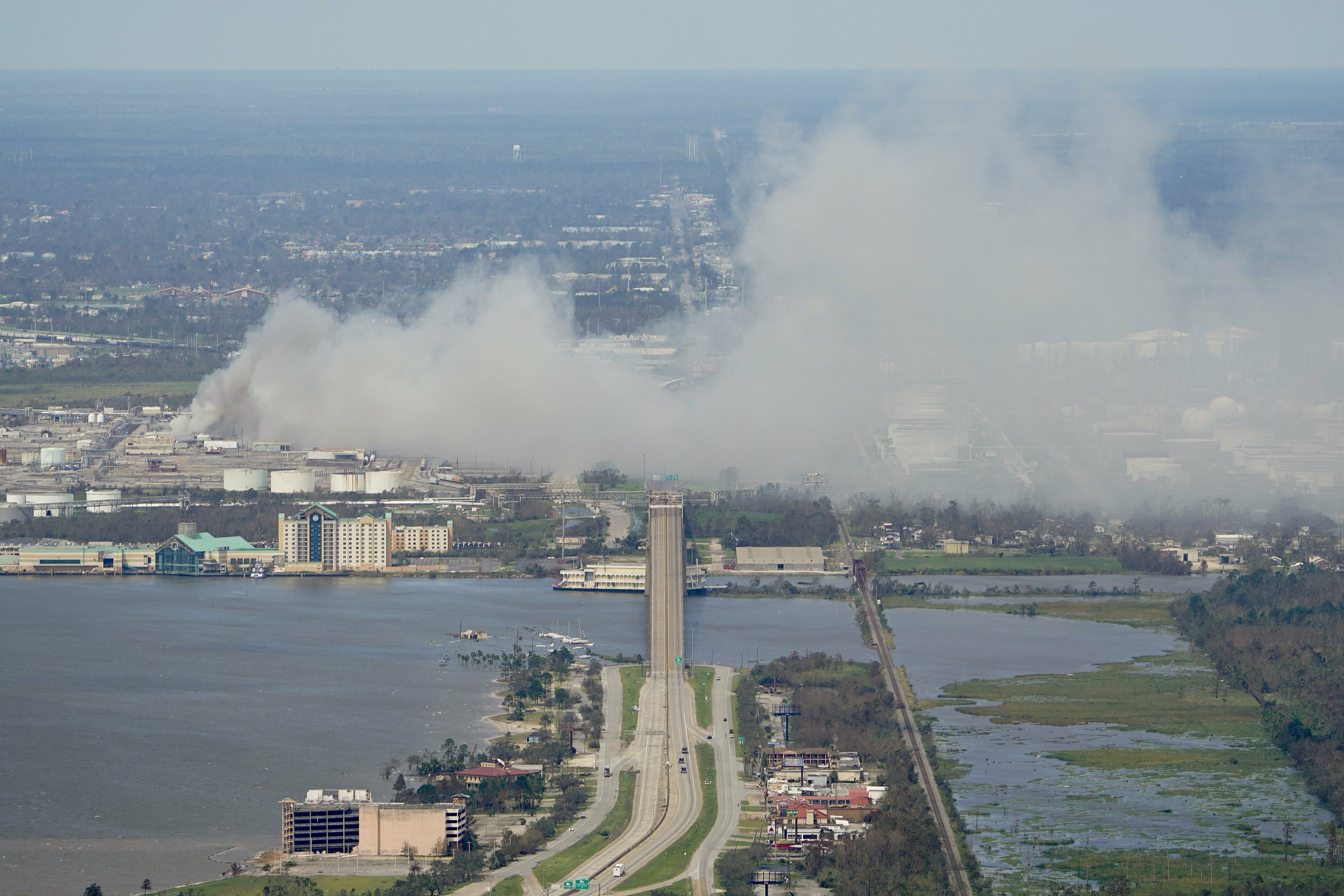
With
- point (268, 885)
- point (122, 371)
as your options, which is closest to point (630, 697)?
point (268, 885)

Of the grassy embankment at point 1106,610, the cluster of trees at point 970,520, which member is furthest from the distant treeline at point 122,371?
the grassy embankment at point 1106,610

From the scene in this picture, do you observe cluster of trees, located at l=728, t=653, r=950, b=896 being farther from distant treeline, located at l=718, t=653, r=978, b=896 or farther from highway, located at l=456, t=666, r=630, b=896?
highway, located at l=456, t=666, r=630, b=896

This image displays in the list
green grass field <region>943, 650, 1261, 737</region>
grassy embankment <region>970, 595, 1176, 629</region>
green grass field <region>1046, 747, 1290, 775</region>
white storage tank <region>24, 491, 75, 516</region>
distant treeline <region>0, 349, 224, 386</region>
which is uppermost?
distant treeline <region>0, 349, 224, 386</region>

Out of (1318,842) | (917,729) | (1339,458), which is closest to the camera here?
(1318,842)

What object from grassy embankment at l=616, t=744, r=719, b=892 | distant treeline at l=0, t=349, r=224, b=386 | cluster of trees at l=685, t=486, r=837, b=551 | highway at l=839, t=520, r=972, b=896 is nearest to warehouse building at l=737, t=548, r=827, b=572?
cluster of trees at l=685, t=486, r=837, b=551

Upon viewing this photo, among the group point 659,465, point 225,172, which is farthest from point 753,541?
point 225,172

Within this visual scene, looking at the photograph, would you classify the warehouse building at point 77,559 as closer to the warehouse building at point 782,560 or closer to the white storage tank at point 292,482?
the white storage tank at point 292,482

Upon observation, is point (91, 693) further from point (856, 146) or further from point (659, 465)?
point (856, 146)
